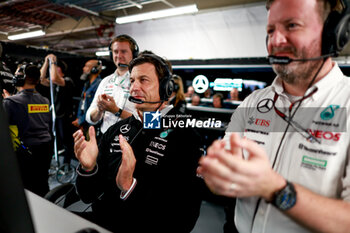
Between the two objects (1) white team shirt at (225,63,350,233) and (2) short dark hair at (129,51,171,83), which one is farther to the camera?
(2) short dark hair at (129,51,171,83)

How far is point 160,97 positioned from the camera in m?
1.06

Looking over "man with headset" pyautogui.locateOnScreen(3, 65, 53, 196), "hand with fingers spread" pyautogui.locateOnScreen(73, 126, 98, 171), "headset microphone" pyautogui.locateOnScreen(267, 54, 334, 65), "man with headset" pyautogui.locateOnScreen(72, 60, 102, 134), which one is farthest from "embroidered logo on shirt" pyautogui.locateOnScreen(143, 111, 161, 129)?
"man with headset" pyautogui.locateOnScreen(3, 65, 53, 196)

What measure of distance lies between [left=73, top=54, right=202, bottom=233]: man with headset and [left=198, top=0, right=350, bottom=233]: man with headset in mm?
389

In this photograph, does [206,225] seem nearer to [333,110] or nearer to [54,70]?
[333,110]

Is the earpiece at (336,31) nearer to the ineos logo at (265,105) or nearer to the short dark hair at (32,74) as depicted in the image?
the ineos logo at (265,105)

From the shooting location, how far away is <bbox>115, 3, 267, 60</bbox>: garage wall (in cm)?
159

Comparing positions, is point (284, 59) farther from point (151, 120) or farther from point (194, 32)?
point (194, 32)

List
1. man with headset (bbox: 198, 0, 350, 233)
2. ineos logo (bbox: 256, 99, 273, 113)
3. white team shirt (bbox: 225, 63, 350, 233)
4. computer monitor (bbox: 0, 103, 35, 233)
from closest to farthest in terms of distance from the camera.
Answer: computer monitor (bbox: 0, 103, 35, 233), man with headset (bbox: 198, 0, 350, 233), white team shirt (bbox: 225, 63, 350, 233), ineos logo (bbox: 256, 99, 273, 113)

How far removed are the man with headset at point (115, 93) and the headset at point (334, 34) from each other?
831mm

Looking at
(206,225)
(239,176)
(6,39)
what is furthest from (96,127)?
(206,225)

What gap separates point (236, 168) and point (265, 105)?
1.66ft

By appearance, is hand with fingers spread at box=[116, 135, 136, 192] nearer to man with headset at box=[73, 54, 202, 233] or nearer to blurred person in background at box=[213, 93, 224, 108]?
man with headset at box=[73, 54, 202, 233]

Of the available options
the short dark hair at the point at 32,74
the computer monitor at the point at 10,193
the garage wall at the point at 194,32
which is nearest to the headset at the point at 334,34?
the computer monitor at the point at 10,193

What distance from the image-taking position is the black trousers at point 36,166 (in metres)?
1.25
